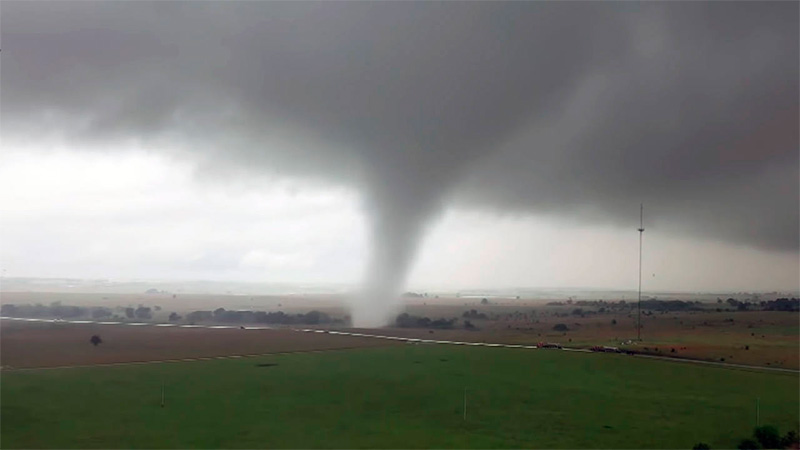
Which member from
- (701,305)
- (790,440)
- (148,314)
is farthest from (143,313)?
(701,305)

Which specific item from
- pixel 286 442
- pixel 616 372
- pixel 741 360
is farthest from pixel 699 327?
pixel 286 442

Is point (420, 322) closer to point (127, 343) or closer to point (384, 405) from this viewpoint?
point (384, 405)

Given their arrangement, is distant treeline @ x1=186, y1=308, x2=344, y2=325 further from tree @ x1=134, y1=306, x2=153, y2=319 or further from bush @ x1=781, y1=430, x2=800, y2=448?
bush @ x1=781, y1=430, x2=800, y2=448

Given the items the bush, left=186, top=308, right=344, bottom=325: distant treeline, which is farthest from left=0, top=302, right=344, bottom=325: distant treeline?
the bush

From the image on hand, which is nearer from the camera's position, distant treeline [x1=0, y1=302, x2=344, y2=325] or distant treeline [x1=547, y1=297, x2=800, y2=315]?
distant treeline [x1=0, y1=302, x2=344, y2=325]

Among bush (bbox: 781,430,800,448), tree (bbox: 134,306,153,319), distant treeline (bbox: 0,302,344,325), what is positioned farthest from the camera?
tree (bbox: 134,306,153,319)
